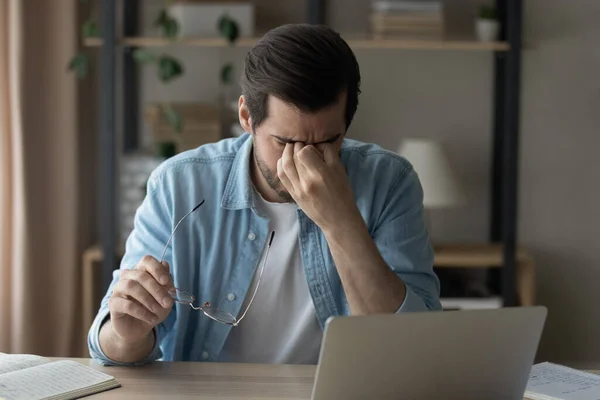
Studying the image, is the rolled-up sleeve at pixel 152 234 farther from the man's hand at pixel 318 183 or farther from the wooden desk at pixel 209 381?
the man's hand at pixel 318 183

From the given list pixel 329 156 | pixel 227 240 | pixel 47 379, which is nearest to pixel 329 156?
pixel 329 156

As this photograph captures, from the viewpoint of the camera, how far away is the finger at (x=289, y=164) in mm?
1583

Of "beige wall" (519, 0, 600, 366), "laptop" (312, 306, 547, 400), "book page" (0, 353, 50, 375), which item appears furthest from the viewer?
"beige wall" (519, 0, 600, 366)

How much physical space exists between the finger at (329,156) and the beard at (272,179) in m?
0.12

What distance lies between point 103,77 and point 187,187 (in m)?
1.41

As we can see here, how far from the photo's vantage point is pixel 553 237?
342 centimetres

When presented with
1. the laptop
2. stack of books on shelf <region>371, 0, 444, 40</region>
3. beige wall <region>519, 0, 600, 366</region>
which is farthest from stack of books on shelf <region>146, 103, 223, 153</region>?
the laptop

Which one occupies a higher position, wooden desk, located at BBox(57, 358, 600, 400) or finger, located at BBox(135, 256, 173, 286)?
finger, located at BBox(135, 256, 173, 286)

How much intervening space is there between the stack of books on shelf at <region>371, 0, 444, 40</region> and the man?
1.35m

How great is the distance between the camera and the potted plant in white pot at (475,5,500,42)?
313 centimetres

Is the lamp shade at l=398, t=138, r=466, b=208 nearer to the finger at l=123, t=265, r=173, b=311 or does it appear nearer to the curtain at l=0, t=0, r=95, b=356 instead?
the curtain at l=0, t=0, r=95, b=356

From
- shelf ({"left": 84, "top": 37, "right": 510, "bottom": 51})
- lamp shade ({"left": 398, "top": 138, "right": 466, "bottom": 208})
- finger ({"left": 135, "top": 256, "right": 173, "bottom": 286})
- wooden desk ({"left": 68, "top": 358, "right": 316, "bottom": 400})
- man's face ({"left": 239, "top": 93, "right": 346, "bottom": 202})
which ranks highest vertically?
shelf ({"left": 84, "top": 37, "right": 510, "bottom": 51})

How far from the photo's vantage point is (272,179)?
1691mm

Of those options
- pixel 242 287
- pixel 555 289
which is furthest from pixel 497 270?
pixel 242 287
